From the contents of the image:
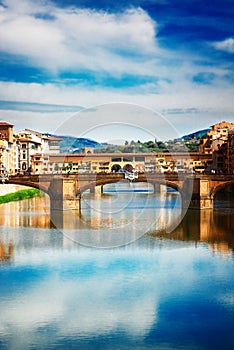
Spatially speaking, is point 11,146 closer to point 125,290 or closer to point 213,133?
point 213,133

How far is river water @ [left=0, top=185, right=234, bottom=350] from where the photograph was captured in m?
12.0

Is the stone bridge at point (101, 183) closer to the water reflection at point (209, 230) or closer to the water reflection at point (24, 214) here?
the water reflection at point (24, 214)

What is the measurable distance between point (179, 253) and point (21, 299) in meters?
7.41

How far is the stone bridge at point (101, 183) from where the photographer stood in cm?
3500

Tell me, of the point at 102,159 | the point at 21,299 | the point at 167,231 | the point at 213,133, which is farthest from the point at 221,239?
the point at 213,133

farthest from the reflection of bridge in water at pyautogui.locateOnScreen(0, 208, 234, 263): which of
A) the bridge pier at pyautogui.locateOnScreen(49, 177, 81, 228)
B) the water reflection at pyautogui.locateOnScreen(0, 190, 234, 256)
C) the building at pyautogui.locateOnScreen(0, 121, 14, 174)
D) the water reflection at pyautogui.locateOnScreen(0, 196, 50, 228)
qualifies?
the building at pyautogui.locateOnScreen(0, 121, 14, 174)

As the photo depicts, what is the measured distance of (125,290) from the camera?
15359 mm

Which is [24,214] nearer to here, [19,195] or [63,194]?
[63,194]

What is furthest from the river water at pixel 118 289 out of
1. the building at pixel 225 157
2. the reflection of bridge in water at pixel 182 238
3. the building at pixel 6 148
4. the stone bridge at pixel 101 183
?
the building at pixel 225 157

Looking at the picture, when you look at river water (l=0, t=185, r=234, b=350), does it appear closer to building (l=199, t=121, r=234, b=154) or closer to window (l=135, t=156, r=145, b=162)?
window (l=135, t=156, r=145, b=162)

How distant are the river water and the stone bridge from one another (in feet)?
27.7

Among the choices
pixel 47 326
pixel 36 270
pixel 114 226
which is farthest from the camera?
pixel 114 226

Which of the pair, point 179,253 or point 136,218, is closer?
point 179,253

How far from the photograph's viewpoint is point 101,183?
35375mm
